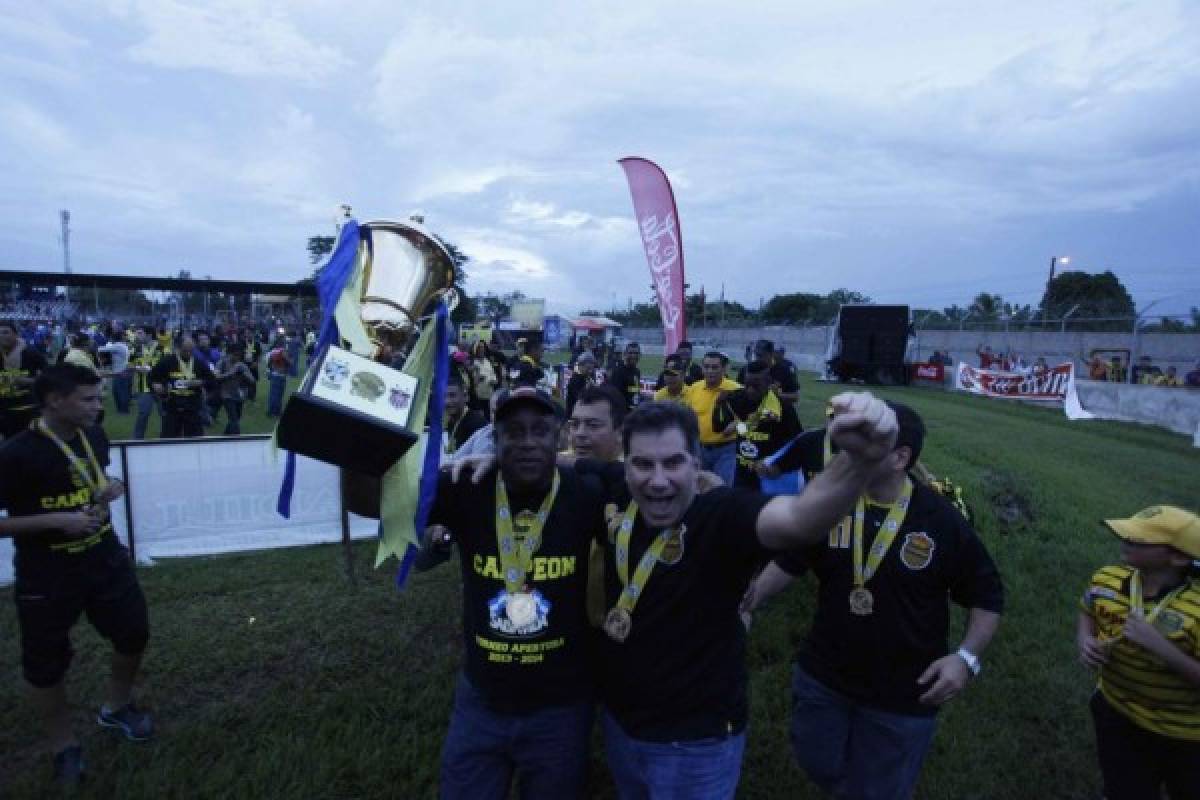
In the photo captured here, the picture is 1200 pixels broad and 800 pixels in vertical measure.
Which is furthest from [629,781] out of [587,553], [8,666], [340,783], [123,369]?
[123,369]

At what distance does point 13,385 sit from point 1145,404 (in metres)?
21.7

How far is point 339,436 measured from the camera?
227 cm

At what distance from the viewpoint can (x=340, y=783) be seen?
3473 millimetres

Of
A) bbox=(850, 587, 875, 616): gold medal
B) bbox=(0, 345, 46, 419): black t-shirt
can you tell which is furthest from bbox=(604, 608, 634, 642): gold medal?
bbox=(0, 345, 46, 419): black t-shirt

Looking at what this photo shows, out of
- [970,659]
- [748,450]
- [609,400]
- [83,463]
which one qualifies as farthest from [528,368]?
[970,659]

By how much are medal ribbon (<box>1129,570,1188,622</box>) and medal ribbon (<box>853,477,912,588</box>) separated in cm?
102

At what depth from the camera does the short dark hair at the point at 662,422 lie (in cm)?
224

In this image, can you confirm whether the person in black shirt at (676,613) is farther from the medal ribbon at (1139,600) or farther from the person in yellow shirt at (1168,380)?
the person in yellow shirt at (1168,380)

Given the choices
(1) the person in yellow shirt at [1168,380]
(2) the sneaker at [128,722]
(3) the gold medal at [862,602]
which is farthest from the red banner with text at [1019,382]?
(2) the sneaker at [128,722]

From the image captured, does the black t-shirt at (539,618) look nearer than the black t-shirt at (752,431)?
Yes

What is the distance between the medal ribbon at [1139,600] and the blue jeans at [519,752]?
7.38ft

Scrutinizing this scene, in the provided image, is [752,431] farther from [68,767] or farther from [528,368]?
[68,767]

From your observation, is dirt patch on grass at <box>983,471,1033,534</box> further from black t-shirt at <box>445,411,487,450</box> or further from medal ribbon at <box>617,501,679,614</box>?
medal ribbon at <box>617,501,679,614</box>

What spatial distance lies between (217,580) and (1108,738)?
634 cm
